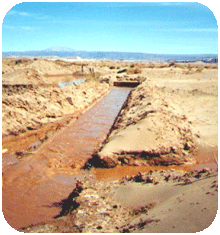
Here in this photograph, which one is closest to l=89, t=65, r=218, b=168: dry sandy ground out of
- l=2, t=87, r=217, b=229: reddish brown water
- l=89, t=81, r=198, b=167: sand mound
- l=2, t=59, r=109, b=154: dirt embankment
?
l=89, t=81, r=198, b=167: sand mound

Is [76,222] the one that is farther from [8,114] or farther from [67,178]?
Result: [8,114]

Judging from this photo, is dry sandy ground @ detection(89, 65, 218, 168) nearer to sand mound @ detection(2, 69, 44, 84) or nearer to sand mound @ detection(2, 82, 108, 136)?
sand mound @ detection(2, 82, 108, 136)

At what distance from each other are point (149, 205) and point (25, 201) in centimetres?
259

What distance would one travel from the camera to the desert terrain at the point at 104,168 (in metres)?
3.41

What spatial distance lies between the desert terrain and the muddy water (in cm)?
2

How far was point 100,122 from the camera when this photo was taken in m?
10.9

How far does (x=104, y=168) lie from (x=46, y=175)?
A: 56.2 inches

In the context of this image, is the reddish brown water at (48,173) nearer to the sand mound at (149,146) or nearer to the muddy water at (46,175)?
the muddy water at (46,175)

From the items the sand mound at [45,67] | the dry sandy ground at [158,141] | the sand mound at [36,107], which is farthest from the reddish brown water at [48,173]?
the sand mound at [45,67]

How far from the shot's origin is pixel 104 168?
6.10 m

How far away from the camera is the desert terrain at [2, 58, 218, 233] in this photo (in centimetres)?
341

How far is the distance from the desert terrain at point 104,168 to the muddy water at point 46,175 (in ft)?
0.07

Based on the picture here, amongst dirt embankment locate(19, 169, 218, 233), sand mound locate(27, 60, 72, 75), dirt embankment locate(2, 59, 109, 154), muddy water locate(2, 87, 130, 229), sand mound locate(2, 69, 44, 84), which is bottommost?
muddy water locate(2, 87, 130, 229)

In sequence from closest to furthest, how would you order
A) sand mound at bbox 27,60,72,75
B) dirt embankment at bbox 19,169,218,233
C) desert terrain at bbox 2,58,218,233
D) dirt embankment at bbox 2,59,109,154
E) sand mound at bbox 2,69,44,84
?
1. dirt embankment at bbox 19,169,218,233
2. desert terrain at bbox 2,58,218,233
3. dirt embankment at bbox 2,59,109,154
4. sand mound at bbox 2,69,44,84
5. sand mound at bbox 27,60,72,75
